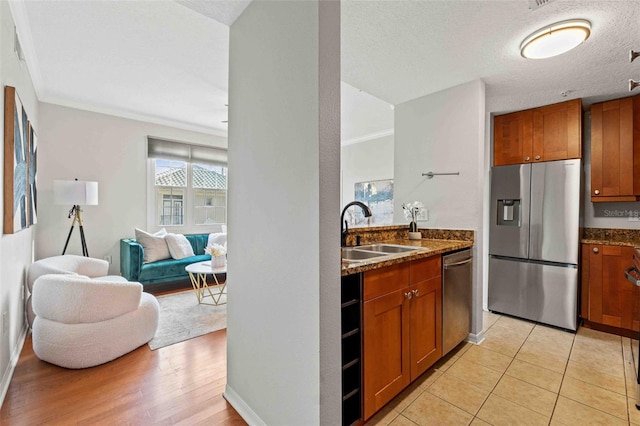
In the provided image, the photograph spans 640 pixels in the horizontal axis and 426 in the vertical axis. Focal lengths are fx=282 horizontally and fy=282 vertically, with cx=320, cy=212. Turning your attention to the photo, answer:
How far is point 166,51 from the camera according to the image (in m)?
2.60

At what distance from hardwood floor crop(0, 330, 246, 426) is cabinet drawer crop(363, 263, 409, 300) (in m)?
1.08

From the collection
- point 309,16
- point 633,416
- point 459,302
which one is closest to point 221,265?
point 459,302

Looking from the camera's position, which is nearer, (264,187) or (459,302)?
(264,187)

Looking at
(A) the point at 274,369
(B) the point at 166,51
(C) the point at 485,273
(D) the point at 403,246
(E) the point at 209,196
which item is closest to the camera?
(A) the point at 274,369

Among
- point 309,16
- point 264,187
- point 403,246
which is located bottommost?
point 403,246

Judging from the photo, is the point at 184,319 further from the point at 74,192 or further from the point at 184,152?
the point at 184,152

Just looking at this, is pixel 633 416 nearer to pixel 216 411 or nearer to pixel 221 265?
pixel 216 411

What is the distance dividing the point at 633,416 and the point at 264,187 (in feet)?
8.34

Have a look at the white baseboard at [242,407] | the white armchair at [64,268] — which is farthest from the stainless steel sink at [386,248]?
the white armchair at [64,268]

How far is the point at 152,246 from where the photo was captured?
4.16 meters

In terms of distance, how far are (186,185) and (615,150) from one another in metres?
5.82

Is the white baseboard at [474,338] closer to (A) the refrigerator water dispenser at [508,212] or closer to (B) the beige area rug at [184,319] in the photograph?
(A) the refrigerator water dispenser at [508,212]

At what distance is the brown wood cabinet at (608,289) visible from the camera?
2.68 metres

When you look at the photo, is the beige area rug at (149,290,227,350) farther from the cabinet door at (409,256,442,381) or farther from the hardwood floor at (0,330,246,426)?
the cabinet door at (409,256,442,381)
